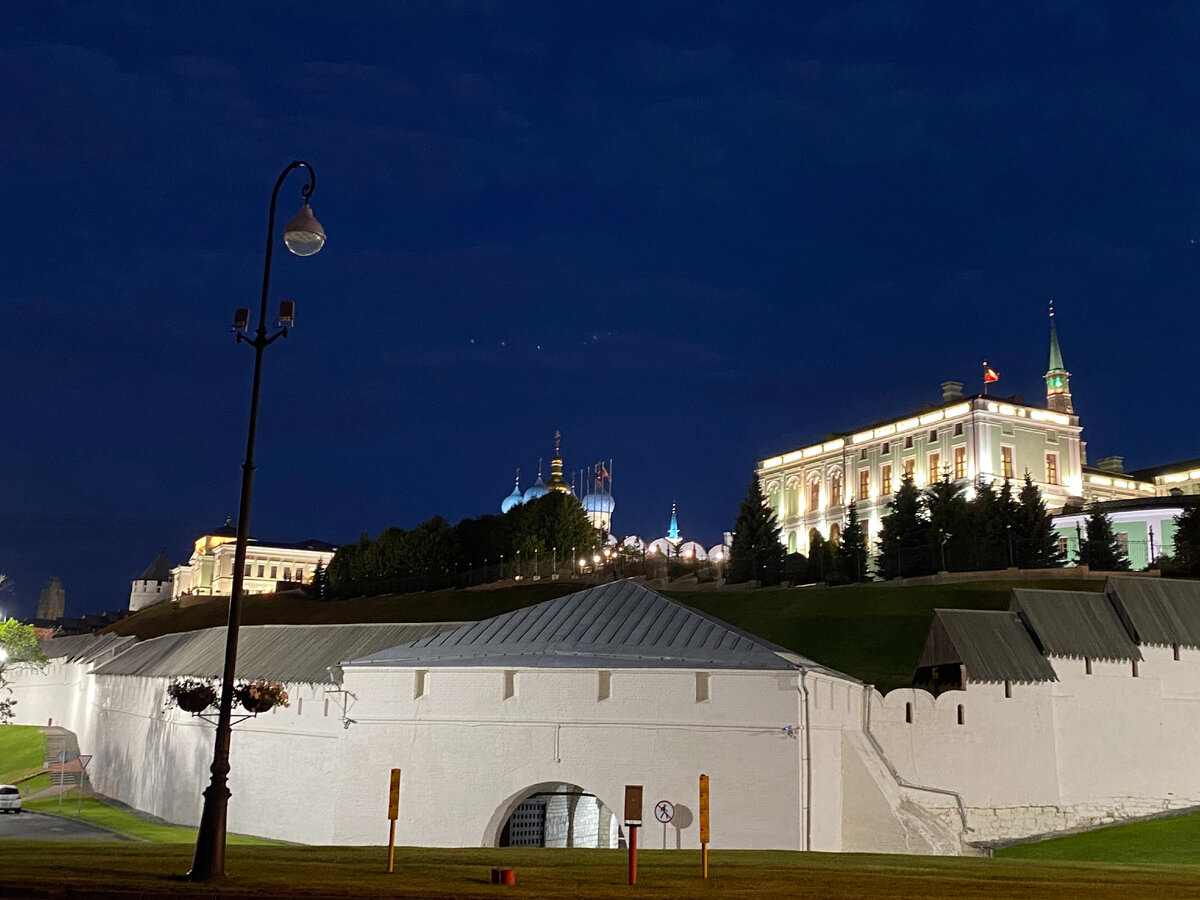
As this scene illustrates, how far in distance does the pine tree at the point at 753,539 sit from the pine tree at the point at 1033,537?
13.1 meters

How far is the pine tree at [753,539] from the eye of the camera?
6241cm

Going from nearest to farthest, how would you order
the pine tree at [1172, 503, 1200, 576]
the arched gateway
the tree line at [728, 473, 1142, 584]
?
1. the arched gateway
2. the pine tree at [1172, 503, 1200, 576]
3. the tree line at [728, 473, 1142, 584]

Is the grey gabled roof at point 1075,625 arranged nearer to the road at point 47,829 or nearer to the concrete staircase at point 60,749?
the road at point 47,829

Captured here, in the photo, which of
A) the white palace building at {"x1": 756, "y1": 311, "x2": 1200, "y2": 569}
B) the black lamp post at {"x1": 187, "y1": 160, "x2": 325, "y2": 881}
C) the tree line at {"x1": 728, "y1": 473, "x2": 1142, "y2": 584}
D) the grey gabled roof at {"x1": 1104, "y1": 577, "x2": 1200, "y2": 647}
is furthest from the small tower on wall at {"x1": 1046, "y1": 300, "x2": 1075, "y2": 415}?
the black lamp post at {"x1": 187, "y1": 160, "x2": 325, "y2": 881}

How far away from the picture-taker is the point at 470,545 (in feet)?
298

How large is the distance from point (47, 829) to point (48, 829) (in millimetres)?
29

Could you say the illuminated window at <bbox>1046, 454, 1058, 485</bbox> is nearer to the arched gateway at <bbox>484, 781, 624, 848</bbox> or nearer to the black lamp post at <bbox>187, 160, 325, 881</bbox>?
the arched gateway at <bbox>484, 781, 624, 848</bbox>

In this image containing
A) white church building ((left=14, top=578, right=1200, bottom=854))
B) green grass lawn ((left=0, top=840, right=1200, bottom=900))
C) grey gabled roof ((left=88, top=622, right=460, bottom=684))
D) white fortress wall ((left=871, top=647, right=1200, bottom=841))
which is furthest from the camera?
grey gabled roof ((left=88, top=622, right=460, bottom=684))

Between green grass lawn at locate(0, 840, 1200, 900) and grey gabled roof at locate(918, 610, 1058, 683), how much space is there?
11.6m

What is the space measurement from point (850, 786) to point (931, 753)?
3.59 metres

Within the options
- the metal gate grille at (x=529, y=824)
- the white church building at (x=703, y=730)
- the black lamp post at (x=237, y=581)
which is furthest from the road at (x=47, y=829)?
the black lamp post at (x=237, y=581)

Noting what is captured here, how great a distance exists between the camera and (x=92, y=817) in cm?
3566

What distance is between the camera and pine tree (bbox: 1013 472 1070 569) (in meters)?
53.1

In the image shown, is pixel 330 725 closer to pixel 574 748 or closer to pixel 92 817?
pixel 574 748
